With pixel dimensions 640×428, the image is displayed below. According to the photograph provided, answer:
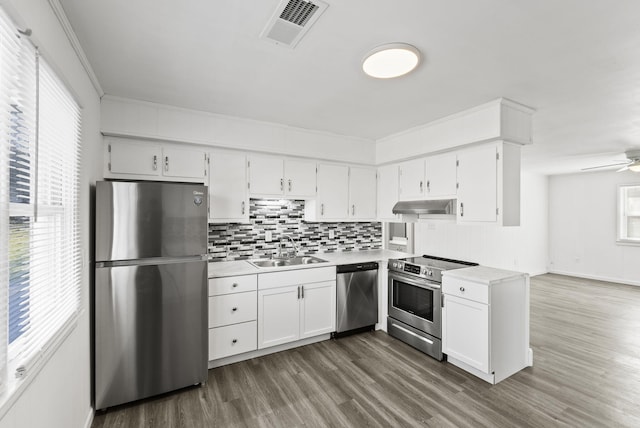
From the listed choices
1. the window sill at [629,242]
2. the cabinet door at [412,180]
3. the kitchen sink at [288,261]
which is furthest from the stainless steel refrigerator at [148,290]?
the window sill at [629,242]

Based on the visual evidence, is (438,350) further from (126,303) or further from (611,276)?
(611,276)

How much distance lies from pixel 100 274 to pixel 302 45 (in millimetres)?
2171

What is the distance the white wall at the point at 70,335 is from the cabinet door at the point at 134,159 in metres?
0.16

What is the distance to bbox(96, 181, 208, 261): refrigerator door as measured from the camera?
2.25 meters

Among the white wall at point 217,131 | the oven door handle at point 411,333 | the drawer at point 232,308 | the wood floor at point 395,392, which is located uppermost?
the white wall at point 217,131

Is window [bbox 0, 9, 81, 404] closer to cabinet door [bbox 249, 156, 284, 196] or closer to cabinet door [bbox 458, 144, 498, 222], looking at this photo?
cabinet door [bbox 249, 156, 284, 196]

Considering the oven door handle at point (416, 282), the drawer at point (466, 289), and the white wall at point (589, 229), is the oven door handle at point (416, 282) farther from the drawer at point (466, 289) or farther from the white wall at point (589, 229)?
the white wall at point (589, 229)

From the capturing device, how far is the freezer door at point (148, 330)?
2.25 meters

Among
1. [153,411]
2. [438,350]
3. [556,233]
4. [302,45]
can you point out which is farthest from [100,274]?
[556,233]

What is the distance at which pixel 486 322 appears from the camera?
266 centimetres

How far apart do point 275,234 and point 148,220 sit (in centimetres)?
165

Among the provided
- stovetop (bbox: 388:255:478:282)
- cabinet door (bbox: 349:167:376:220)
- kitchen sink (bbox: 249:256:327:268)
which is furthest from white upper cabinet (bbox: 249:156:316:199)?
stovetop (bbox: 388:255:478:282)

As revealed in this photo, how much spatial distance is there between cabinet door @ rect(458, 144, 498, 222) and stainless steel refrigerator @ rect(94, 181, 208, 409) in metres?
2.59

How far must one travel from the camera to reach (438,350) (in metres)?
3.08
